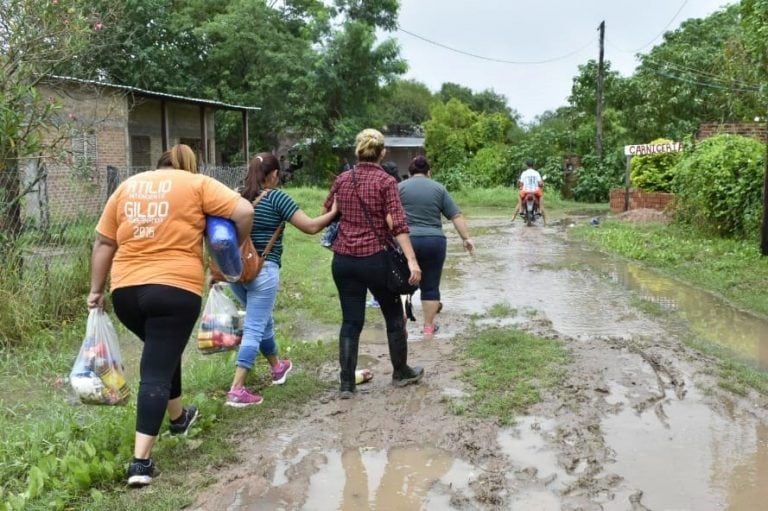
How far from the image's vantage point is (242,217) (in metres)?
4.03

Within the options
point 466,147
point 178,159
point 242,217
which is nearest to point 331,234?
point 242,217

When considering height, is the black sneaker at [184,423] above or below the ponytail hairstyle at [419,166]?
below

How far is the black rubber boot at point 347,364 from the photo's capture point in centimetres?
522

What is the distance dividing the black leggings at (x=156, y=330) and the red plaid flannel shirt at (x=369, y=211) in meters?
1.43

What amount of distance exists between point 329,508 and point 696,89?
99.7 feet

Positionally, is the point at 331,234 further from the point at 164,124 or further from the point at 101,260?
the point at 164,124

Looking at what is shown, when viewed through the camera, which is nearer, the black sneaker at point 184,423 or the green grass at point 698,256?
the black sneaker at point 184,423

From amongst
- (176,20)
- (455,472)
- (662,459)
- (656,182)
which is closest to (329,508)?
(455,472)

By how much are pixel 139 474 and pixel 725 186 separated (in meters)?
11.8

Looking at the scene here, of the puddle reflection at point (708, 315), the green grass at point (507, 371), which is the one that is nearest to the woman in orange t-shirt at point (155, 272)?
the green grass at point (507, 371)

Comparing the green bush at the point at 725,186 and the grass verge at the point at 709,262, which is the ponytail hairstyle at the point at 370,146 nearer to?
the grass verge at the point at 709,262

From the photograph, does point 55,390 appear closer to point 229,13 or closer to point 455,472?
point 455,472

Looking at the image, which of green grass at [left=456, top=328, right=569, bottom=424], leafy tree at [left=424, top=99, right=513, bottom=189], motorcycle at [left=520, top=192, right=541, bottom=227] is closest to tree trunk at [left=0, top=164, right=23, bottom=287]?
green grass at [left=456, top=328, right=569, bottom=424]

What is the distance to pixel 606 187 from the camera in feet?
87.5
